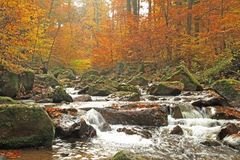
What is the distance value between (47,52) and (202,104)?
20.4m

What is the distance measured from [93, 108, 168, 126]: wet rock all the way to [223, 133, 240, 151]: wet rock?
2671 millimetres

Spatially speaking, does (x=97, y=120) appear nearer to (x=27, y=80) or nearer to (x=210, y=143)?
(x=210, y=143)

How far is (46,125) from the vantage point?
8.53 metres

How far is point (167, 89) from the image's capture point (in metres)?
17.4

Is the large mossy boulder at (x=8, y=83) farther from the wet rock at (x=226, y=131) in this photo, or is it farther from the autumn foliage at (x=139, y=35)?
the wet rock at (x=226, y=131)

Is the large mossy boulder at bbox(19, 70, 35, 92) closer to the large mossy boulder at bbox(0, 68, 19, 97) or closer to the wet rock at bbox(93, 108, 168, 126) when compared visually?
the large mossy boulder at bbox(0, 68, 19, 97)

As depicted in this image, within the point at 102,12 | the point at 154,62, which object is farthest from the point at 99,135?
the point at 102,12

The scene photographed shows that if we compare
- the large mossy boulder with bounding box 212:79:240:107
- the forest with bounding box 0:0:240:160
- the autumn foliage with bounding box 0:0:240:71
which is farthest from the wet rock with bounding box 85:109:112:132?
the large mossy boulder with bounding box 212:79:240:107

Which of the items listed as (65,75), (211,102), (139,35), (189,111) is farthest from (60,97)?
(65,75)

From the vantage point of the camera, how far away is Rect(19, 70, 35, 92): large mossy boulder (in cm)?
1791

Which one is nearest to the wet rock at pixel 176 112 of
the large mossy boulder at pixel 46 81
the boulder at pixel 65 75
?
the large mossy boulder at pixel 46 81

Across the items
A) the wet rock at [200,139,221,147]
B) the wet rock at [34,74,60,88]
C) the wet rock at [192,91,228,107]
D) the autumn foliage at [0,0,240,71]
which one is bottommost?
the wet rock at [200,139,221,147]

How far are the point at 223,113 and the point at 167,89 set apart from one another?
5.17m

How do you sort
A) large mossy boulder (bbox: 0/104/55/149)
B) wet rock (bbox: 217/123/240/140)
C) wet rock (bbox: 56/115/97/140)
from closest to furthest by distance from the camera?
large mossy boulder (bbox: 0/104/55/149)
wet rock (bbox: 56/115/97/140)
wet rock (bbox: 217/123/240/140)
